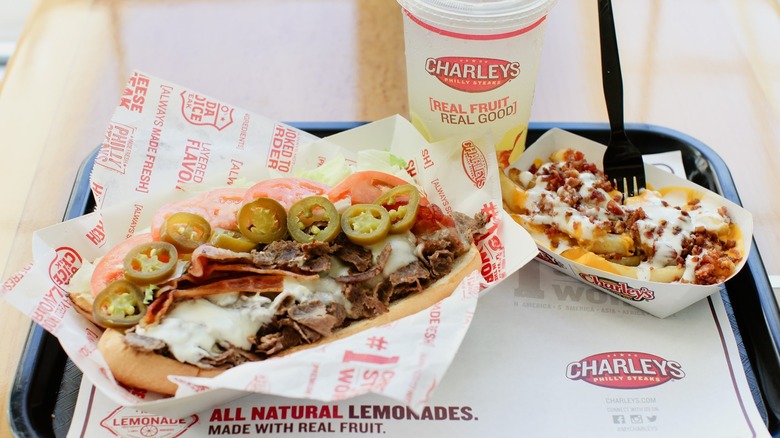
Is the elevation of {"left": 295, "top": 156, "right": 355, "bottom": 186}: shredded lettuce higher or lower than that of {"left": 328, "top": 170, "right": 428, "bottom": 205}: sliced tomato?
lower

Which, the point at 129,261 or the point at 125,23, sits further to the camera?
the point at 125,23

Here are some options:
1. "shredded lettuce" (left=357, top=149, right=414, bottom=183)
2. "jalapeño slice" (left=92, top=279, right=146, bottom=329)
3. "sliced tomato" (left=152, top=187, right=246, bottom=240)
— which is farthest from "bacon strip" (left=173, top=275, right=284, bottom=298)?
"shredded lettuce" (left=357, top=149, right=414, bottom=183)

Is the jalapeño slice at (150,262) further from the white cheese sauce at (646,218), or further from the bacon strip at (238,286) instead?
the white cheese sauce at (646,218)

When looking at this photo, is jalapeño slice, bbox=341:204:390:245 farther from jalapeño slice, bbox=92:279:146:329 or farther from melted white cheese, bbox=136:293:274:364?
jalapeño slice, bbox=92:279:146:329

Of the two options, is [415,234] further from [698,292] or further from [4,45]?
[4,45]

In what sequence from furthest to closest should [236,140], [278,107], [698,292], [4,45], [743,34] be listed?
[4,45], [743,34], [278,107], [236,140], [698,292]

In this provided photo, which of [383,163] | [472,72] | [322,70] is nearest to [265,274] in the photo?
[383,163]

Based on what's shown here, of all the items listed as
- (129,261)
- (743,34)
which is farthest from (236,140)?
(743,34)
